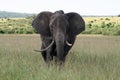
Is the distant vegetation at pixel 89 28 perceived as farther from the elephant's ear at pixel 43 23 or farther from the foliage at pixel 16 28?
the elephant's ear at pixel 43 23

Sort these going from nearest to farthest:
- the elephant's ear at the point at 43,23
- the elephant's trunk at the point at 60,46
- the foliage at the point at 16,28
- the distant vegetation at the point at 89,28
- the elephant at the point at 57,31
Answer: the elephant's trunk at the point at 60,46
the elephant at the point at 57,31
the elephant's ear at the point at 43,23
the distant vegetation at the point at 89,28
the foliage at the point at 16,28

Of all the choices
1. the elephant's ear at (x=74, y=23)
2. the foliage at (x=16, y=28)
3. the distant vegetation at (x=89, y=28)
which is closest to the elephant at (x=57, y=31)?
the elephant's ear at (x=74, y=23)

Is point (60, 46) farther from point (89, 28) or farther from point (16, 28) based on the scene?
point (16, 28)

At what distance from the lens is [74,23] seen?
13.4 meters

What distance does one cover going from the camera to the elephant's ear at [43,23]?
1302 cm

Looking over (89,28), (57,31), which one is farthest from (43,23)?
(89,28)

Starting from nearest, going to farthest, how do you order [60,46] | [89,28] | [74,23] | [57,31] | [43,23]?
1. [60,46]
2. [57,31]
3. [43,23]
4. [74,23]
5. [89,28]

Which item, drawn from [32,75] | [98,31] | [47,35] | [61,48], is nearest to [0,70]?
[32,75]

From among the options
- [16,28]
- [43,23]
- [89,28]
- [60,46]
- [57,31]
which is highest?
[57,31]

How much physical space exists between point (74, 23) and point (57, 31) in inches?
68.4

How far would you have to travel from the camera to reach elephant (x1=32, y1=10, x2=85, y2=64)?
11.6m

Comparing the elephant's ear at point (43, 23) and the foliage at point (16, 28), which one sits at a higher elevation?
the elephant's ear at point (43, 23)

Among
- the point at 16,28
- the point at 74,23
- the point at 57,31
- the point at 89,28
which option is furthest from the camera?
the point at 16,28

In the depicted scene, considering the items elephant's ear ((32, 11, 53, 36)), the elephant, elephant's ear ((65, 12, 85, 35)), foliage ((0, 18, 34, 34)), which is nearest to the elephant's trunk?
the elephant
